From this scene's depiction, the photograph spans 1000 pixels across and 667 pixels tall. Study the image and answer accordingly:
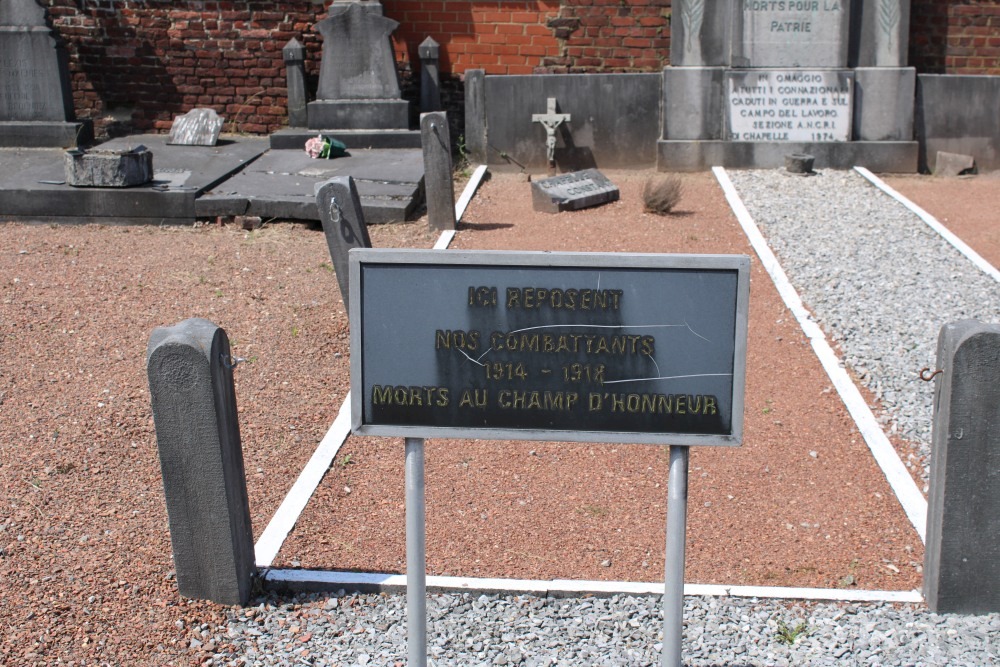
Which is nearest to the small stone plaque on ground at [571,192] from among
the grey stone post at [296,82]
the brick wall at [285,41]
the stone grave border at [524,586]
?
the brick wall at [285,41]

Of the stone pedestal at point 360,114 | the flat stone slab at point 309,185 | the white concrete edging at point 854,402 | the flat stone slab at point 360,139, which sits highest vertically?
the stone pedestal at point 360,114

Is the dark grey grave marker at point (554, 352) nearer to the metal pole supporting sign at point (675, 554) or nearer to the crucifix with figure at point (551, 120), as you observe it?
the metal pole supporting sign at point (675, 554)

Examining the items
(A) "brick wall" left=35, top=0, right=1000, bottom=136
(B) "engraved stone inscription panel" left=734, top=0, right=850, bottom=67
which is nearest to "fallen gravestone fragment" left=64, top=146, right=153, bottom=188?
(A) "brick wall" left=35, top=0, right=1000, bottom=136

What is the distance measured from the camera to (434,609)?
12.9ft

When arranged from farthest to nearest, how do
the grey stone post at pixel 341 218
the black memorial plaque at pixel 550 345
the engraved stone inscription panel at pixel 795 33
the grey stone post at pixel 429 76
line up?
the grey stone post at pixel 429 76, the engraved stone inscription panel at pixel 795 33, the grey stone post at pixel 341 218, the black memorial plaque at pixel 550 345

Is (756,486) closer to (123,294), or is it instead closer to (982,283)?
(982,283)

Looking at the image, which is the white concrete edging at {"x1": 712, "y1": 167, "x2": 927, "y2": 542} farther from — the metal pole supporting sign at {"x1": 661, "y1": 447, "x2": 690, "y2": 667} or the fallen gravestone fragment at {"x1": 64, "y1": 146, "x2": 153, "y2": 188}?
the fallen gravestone fragment at {"x1": 64, "y1": 146, "x2": 153, "y2": 188}

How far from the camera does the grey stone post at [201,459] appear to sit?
3.71m

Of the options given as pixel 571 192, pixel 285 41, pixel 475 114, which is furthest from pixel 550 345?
pixel 285 41

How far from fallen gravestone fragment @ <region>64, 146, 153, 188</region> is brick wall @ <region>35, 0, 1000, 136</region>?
4420 mm

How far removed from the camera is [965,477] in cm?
378

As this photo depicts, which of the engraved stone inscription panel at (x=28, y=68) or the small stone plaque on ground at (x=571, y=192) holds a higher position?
the engraved stone inscription panel at (x=28, y=68)

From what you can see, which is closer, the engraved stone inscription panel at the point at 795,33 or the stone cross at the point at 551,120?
the engraved stone inscription panel at the point at 795,33

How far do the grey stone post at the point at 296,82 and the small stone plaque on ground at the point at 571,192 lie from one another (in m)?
4.17
